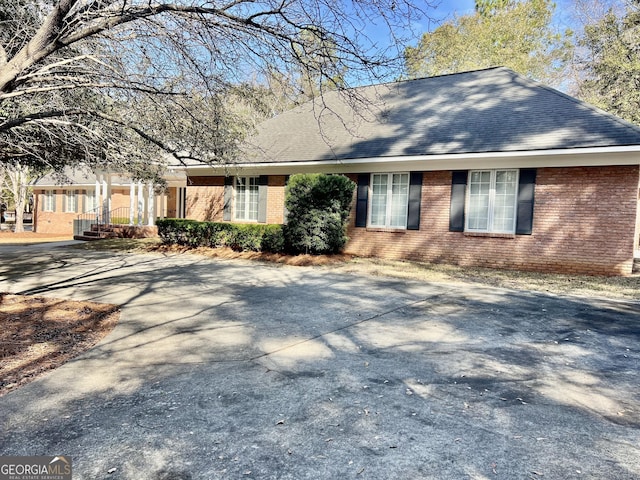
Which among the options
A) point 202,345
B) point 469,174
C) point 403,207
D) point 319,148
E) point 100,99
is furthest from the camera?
point 319,148

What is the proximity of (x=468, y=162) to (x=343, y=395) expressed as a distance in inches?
366

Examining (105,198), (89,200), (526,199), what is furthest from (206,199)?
(89,200)

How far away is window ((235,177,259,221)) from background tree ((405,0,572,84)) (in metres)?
14.7

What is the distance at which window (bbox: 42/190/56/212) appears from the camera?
→ 2792 cm

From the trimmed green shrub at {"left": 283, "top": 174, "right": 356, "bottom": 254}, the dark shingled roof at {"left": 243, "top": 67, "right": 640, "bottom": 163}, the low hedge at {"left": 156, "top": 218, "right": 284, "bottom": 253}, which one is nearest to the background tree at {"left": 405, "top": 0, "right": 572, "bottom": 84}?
the dark shingled roof at {"left": 243, "top": 67, "right": 640, "bottom": 163}

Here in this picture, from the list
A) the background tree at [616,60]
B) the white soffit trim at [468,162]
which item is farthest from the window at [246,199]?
the background tree at [616,60]

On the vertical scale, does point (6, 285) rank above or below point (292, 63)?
below

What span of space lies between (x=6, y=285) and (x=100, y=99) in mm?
4187

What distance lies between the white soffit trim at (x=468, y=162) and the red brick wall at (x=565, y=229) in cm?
26

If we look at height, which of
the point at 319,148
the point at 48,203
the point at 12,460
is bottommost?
the point at 12,460

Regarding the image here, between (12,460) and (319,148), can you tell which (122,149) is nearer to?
(12,460)

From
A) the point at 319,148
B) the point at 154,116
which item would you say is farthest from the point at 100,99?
the point at 319,148

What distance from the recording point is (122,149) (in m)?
6.18

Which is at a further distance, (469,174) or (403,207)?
(403,207)
